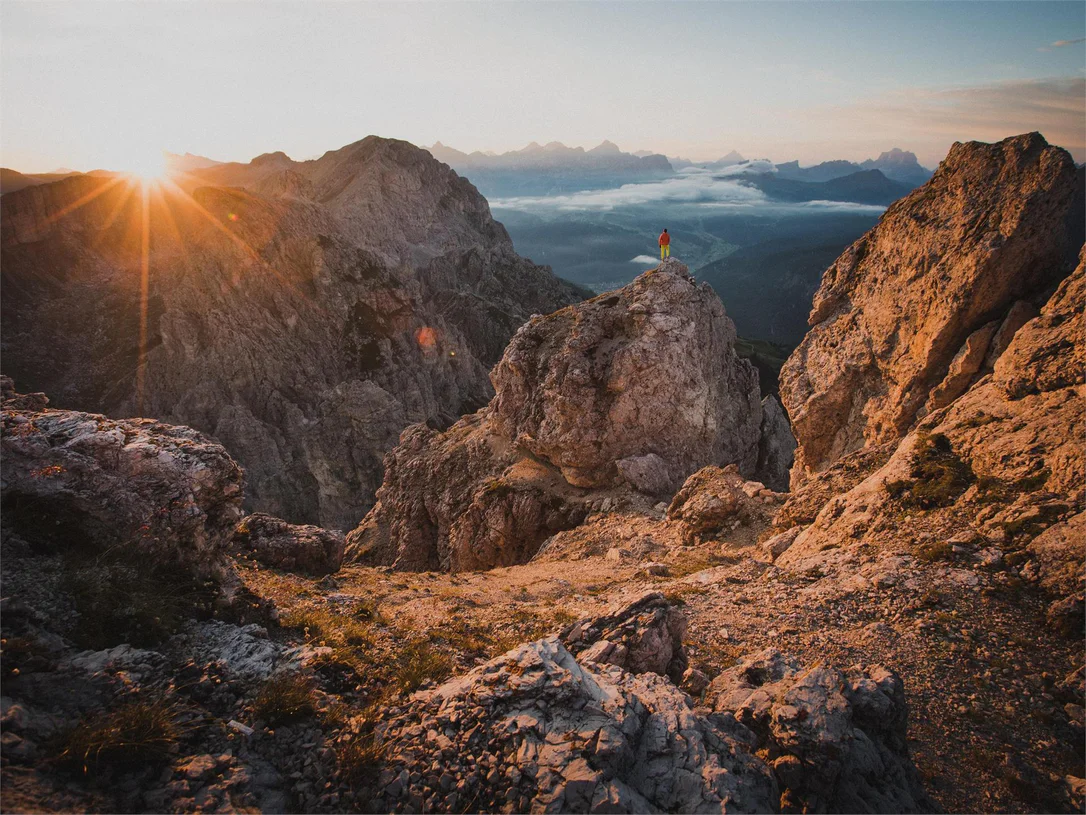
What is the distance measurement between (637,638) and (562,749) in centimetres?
451

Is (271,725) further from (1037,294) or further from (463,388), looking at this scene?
(463,388)

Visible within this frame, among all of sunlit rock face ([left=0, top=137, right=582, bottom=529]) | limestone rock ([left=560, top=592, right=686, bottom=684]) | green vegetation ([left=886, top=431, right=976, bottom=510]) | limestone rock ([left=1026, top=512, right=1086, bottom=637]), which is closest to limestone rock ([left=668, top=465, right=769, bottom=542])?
green vegetation ([left=886, top=431, right=976, bottom=510])

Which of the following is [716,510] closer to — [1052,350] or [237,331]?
[1052,350]

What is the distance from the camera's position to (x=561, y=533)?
112 ft

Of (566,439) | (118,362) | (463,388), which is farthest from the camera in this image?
(463,388)

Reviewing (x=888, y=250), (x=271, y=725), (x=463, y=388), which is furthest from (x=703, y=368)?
(x=463, y=388)

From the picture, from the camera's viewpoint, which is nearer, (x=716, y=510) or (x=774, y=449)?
(x=716, y=510)

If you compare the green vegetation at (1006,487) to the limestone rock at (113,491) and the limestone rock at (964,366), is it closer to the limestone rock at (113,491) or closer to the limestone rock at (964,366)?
the limestone rock at (964,366)

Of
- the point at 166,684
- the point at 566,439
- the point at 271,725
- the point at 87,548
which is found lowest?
the point at 566,439

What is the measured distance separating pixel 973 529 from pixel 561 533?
22.6 meters

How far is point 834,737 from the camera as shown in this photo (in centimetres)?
867

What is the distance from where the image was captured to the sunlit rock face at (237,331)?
73.7 m

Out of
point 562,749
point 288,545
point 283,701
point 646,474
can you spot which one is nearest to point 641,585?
point 562,749

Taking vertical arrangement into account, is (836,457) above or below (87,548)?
below
